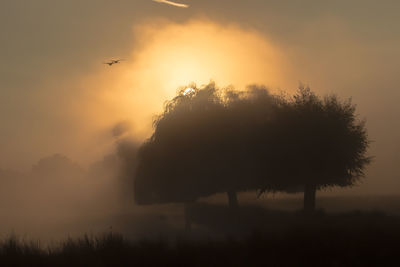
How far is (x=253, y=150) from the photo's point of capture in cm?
4688

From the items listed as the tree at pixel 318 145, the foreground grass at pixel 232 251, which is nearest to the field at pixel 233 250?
the foreground grass at pixel 232 251

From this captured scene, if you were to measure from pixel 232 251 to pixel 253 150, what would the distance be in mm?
26124

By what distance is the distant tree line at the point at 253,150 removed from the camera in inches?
1796

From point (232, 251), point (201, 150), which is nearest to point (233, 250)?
point (232, 251)

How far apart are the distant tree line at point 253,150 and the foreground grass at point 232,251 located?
69.0 feet

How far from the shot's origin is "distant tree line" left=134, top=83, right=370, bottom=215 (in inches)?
1796

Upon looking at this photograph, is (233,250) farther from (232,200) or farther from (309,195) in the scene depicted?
(232,200)

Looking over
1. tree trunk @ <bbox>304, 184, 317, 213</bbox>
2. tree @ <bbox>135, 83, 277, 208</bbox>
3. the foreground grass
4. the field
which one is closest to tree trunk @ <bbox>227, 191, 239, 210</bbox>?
tree @ <bbox>135, 83, 277, 208</bbox>

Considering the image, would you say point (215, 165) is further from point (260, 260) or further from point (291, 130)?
point (260, 260)

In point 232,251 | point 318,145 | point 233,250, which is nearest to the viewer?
point 232,251

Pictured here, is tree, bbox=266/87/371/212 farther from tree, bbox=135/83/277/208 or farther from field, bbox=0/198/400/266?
field, bbox=0/198/400/266

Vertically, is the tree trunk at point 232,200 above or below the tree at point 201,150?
below

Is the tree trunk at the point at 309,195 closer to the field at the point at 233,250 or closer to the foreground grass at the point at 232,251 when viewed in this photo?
the field at the point at 233,250

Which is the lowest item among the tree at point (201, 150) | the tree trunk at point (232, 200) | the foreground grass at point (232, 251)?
the foreground grass at point (232, 251)
